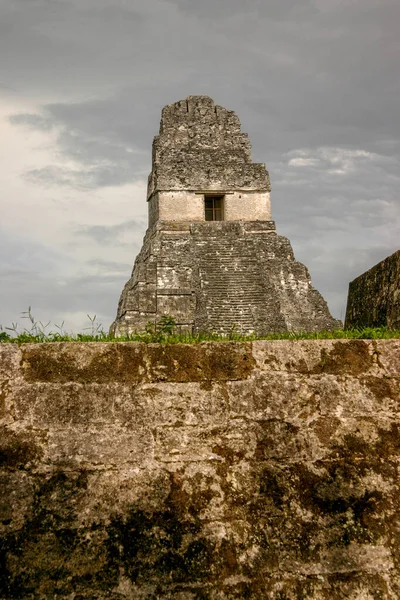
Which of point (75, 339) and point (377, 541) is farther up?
point (75, 339)

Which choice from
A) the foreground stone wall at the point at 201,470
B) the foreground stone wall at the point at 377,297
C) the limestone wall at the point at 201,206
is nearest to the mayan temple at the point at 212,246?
the limestone wall at the point at 201,206

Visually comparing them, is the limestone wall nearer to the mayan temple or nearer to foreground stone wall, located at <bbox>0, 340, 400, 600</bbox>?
the mayan temple

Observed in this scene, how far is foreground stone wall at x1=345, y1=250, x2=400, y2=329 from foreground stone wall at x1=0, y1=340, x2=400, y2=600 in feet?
3.07

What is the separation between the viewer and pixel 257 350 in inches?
138

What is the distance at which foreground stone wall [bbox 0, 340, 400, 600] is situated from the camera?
309 cm

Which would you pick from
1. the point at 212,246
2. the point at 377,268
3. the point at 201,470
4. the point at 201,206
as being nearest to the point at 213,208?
the point at 201,206

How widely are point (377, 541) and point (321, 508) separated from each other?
0.30 metres

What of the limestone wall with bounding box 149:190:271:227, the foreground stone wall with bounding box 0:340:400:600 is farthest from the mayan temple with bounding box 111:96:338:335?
the foreground stone wall with bounding box 0:340:400:600

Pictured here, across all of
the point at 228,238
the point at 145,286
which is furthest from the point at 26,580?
the point at 228,238

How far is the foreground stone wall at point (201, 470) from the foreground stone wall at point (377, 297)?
3.07 feet

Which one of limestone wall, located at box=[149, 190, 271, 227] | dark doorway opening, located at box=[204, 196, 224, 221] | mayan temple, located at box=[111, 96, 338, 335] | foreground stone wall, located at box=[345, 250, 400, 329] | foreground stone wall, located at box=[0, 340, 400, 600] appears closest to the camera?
foreground stone wall, located at box=[0, 340, 400, 600]

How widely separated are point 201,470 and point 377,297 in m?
2.11

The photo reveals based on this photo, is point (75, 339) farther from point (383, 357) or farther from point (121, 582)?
point (383, 357)

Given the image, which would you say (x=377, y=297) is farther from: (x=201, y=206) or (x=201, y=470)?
(x=201, y=206)
